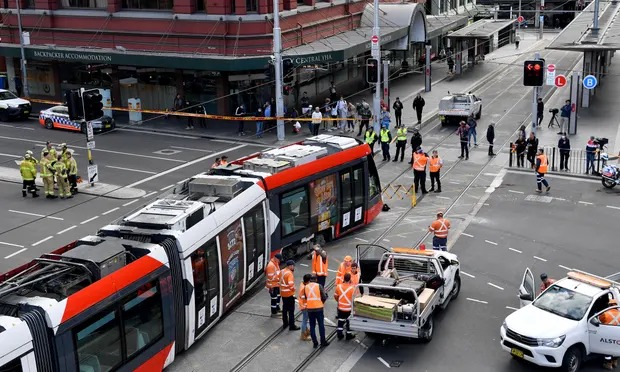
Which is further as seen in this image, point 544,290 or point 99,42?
point 99,42

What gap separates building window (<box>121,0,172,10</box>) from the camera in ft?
146

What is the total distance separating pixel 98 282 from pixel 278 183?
7992 mm

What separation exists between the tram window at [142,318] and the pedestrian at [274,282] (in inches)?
138

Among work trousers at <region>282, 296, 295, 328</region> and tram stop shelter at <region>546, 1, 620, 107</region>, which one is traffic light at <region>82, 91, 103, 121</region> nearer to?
work trousers at <region>282, 296, 295, 328</region>

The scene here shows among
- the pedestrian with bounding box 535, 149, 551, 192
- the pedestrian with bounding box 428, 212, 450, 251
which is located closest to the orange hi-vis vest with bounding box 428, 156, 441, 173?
the pedestrian with bounding box 535, 149, 551, 192

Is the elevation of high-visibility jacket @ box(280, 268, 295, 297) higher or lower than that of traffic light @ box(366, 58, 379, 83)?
lower

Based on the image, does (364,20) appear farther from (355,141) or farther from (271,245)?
(271,245)

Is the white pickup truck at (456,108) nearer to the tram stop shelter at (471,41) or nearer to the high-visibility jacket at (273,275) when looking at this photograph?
the tram stop shelter at (471,41)

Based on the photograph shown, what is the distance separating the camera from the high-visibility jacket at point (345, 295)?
17.5 metres

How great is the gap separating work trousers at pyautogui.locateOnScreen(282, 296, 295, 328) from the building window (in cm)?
2915

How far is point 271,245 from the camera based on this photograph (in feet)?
71.1

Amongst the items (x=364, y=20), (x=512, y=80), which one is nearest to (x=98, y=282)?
(x=364, y=20)

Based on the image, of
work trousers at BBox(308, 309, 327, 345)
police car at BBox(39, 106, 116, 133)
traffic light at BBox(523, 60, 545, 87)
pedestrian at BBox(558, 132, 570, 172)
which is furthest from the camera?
police car at BBox(39, 106, 116, 133)

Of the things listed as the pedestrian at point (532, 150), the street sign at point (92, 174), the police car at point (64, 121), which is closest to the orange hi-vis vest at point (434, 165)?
the pedestrian at point (532, 150)
